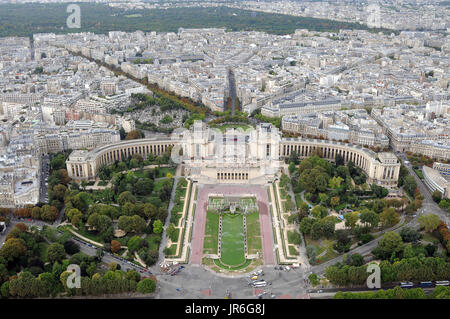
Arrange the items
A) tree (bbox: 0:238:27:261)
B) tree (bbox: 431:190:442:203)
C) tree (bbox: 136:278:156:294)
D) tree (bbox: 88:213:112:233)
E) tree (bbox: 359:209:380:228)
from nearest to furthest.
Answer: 1. tree (bbox: 136:278:156:294)
2. tree (bbox: 0:238:27:261)
3. tree (bbox: 88:213:112:233)
4. tree (bbox: 359:209:380:228)
5. tree (bbox: 431:190:442:203)

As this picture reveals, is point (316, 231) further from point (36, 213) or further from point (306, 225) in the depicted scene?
point (36, 213)

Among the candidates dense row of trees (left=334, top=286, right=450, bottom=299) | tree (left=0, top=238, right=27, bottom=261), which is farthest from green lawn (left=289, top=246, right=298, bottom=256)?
tree (left=0, top=238, right=27, bottom=261)

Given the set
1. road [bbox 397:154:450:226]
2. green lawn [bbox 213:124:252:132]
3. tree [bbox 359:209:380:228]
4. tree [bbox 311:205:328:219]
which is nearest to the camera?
tree [bbox 359:209:380:228]

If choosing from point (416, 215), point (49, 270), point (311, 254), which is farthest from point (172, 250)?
point (416, 215)

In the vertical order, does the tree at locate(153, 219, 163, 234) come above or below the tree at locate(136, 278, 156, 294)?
above

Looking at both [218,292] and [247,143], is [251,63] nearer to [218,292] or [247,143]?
[247,143]

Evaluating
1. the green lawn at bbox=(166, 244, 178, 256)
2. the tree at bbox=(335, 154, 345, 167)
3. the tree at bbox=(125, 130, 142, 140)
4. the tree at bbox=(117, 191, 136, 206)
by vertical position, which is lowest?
the green lawn at bbox=(166, 244, 178, 256)

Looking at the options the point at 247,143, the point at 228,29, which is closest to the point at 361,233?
the point at 247,143

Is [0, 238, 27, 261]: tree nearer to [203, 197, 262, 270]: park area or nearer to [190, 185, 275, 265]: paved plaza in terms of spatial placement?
[190, 185, 275, 265]: paved plaza
